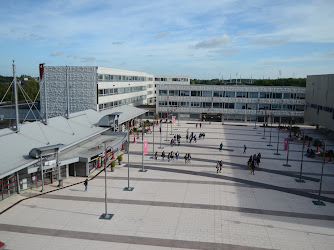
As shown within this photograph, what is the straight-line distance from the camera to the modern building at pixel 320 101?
5512cm

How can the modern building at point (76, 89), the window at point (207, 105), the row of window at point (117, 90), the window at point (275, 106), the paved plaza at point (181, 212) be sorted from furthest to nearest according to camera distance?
the window at point (207, 105) < the window at point (275, 106) < the row of window at point (117, 90) < the modern building at point (76, 89) < the paved plaza at point (181, 212)

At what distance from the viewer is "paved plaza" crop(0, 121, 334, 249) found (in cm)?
1855

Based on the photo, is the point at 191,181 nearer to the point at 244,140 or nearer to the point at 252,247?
the point at 252,247

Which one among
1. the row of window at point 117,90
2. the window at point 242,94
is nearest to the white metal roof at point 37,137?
the row of window at point 117,90

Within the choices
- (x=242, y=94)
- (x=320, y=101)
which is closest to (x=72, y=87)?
(x=242, y=94)

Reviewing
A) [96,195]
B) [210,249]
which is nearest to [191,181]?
[96,195]

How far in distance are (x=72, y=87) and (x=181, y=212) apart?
4112 centimetres

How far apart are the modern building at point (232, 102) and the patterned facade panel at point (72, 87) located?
1064 inches

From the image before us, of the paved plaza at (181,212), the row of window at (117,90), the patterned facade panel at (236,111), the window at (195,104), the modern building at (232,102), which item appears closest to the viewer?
the paved plaza at (181,212)

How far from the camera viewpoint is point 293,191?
28.1 meters

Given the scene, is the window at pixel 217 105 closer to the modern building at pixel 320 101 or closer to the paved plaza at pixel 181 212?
the modern building at pixel 320 101

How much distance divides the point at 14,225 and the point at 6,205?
158 inches

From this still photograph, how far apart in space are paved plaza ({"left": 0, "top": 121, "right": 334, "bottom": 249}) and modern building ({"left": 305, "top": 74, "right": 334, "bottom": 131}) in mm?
23961

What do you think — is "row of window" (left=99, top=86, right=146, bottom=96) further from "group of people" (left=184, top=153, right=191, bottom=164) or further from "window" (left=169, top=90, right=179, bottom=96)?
"group of people" (left=184, top=153, right=191, bottom=164)
